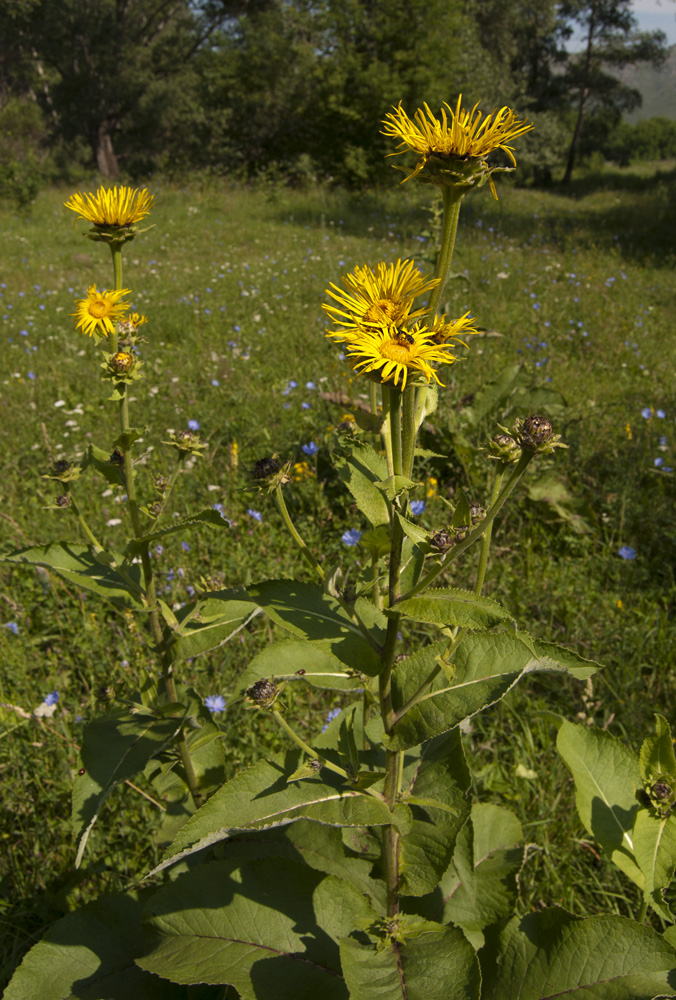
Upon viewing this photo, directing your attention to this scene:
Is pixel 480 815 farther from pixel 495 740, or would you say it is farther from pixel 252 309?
pixel 252 309

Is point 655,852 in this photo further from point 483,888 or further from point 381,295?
point 381,295

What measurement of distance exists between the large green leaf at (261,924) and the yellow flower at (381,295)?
118 centimetres

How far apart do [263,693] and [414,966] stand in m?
0.58

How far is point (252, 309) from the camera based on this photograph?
6.47 m

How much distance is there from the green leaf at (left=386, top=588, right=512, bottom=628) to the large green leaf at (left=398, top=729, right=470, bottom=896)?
414mm

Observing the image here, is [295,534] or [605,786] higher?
[295,534]

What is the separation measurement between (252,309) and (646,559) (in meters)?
4.77

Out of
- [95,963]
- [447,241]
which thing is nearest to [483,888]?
[95,963]

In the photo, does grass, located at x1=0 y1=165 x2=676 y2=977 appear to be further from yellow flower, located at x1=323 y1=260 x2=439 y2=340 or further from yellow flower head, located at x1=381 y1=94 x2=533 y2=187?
yellow flower head, located at x1=381 y1=94 x2=533 y2=187

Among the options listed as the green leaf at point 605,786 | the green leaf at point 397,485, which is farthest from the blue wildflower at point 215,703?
the green leaf at point 397,485

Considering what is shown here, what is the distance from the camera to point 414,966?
1.19 metres

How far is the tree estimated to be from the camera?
92.6 feet

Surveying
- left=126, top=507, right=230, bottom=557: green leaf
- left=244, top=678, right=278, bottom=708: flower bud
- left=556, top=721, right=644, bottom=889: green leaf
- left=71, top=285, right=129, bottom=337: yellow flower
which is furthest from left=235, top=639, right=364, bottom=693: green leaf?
left=71, top=285, right=129, bottom=337: yellow flower

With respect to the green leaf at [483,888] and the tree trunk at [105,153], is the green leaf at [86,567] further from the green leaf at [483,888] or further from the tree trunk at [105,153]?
the tree trunk at [105,153]
